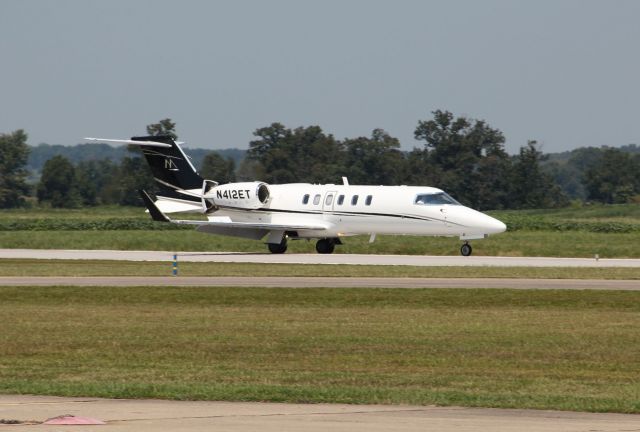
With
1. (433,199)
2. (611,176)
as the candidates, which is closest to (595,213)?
(433,199)

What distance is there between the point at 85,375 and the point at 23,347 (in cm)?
365

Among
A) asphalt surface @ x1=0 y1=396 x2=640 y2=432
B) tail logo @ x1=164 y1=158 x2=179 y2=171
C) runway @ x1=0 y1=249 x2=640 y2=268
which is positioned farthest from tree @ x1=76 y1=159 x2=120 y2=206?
asphalt surface @ x1=0 y1=396 x2=640 y2=432

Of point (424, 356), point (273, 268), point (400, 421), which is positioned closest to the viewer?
point (400, 421)

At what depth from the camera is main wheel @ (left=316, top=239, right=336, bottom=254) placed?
53.6m

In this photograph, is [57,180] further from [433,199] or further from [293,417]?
[293,417]

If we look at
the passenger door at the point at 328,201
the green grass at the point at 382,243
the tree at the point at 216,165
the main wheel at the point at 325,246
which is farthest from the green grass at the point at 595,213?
the tree at the point at 216,165

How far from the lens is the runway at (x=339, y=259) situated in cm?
4381

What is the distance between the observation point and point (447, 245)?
178ft

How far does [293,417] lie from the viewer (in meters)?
14.2

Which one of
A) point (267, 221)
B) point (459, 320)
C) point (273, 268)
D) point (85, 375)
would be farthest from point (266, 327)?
point (267, 221)

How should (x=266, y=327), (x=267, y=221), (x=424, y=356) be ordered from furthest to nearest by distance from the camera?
(x=267, y=221) → (x=266, y=327) → (x=424, y=356)

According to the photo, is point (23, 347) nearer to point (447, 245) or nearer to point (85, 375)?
point (85, 375)

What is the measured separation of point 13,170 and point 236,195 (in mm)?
76488

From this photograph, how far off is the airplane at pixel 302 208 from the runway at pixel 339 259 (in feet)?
3.70
